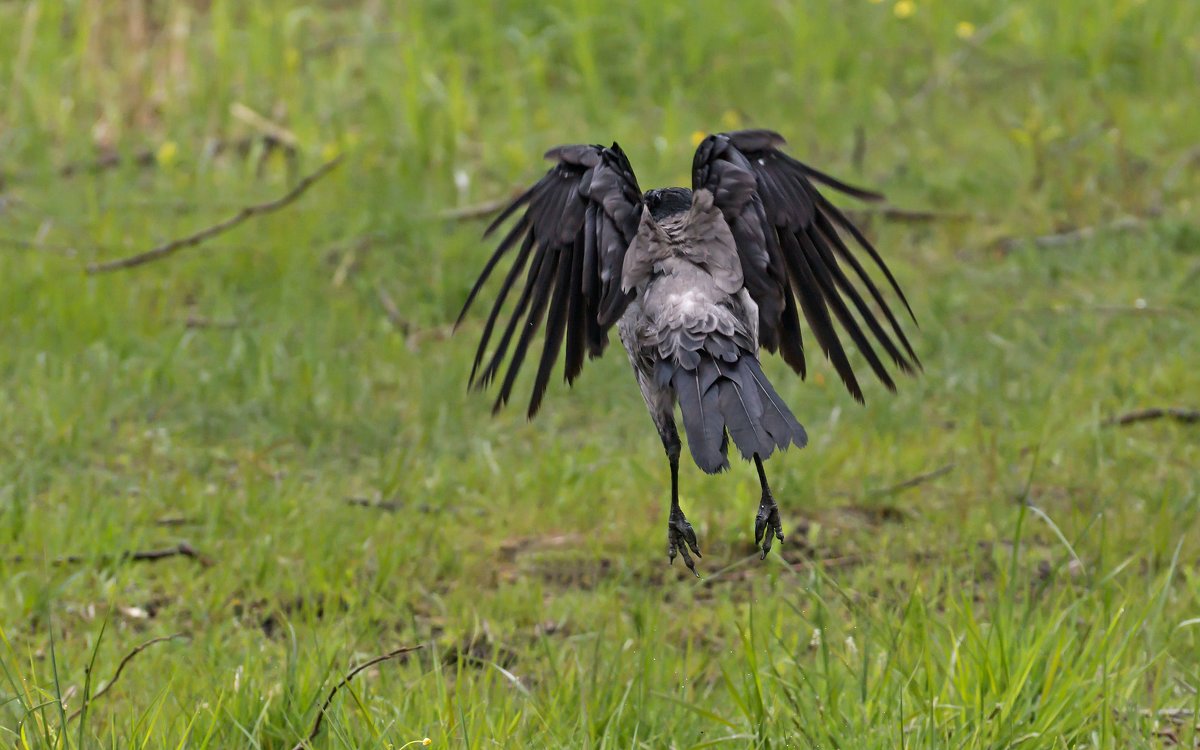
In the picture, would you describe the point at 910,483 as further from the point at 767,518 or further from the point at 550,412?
the point at 767,518

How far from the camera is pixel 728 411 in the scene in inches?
121

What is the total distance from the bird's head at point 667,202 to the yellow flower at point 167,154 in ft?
16.5

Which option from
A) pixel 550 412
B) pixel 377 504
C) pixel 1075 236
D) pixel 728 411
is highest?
pixel 1075 236

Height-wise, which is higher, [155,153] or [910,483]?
[155,153]

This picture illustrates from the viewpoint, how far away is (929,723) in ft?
9.96

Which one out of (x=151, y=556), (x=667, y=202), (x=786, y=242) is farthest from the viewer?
(x=151, y=556)

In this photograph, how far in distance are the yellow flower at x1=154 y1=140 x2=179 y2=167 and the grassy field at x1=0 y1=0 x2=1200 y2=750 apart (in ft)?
0.07

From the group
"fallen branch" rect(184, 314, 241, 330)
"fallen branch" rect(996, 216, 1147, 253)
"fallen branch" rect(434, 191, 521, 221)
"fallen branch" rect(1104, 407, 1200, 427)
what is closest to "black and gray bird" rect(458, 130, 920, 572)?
"fallen branch" rect(1104, 407, 1200, 427)

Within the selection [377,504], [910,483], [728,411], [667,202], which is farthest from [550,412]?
[728,411]

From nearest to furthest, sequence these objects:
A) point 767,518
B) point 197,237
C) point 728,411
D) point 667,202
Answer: point 728,411 < point 767,518 < point 667,202 < point 197,237

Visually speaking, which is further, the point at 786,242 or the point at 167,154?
the point at 167,154

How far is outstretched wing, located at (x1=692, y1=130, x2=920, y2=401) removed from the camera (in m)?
3.44

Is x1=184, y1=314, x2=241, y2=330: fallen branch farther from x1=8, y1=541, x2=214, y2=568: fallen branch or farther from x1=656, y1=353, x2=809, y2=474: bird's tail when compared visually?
x1=656, y1=353, x2=809, y2=474: bird's tail

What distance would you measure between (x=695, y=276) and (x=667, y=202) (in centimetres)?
40
